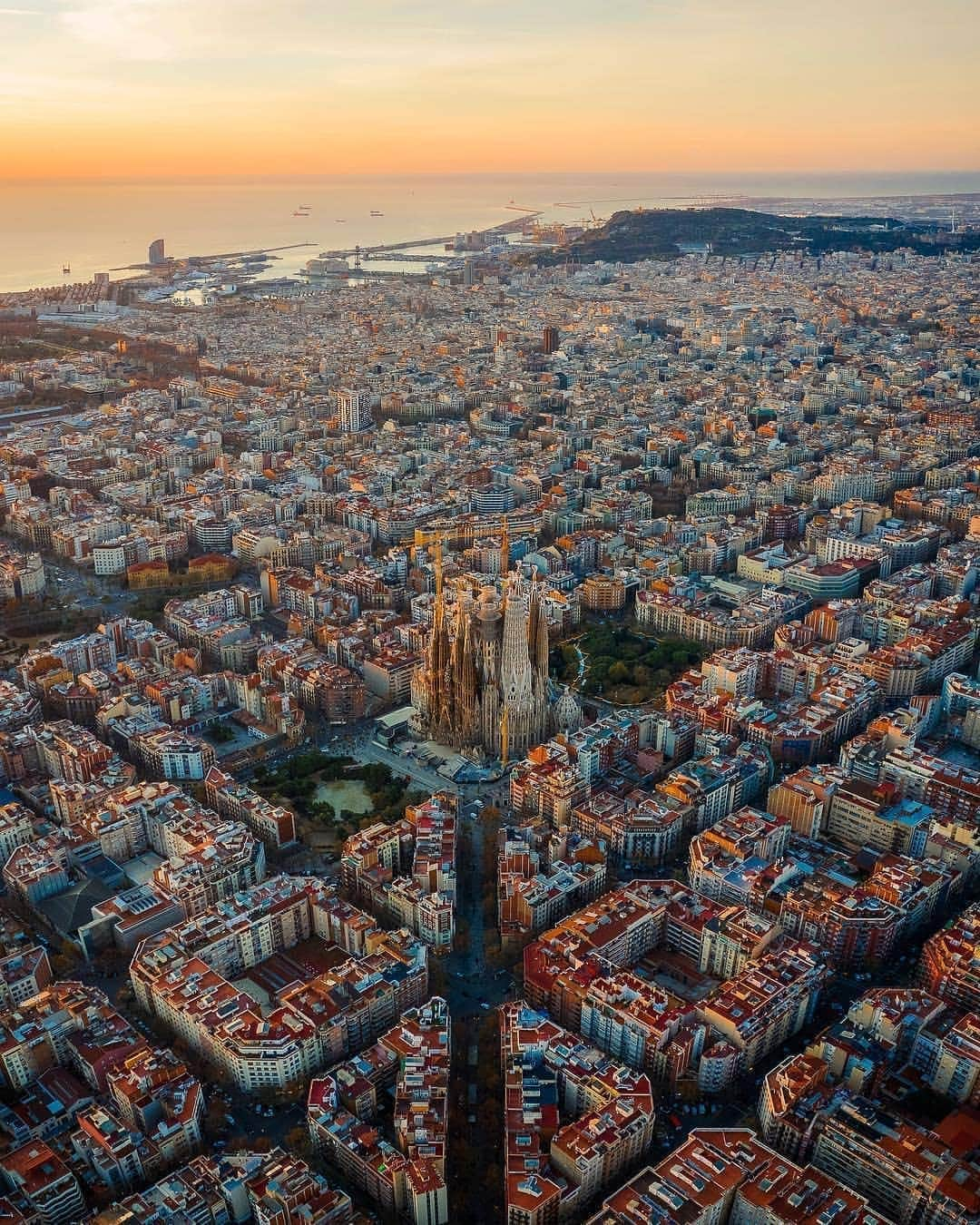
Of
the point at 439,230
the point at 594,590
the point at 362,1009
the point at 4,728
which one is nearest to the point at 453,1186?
the point at 362,1009

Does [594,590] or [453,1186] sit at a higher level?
[594,590]

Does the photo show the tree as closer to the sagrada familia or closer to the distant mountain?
the sagrada familia

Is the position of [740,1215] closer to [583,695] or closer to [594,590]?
[583,695]

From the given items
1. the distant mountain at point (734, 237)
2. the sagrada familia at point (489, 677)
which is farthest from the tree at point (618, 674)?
the distant mountain at point (734, 237)

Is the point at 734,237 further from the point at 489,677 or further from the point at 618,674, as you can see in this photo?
the point at 489,677

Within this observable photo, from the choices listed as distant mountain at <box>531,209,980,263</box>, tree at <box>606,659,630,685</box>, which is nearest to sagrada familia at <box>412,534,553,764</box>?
tree at <box>606,659,630,685</box>
